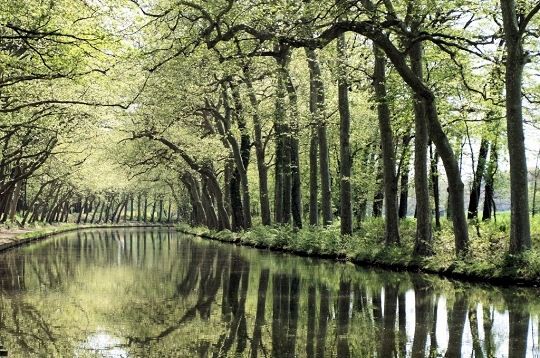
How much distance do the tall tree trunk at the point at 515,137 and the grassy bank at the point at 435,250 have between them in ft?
2.01

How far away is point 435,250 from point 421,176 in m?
2.31

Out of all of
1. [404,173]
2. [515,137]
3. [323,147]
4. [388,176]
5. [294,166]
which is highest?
[323,147]

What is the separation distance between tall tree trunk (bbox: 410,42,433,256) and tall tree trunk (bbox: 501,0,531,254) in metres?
3.94

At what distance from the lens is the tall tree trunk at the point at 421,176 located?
789 inches

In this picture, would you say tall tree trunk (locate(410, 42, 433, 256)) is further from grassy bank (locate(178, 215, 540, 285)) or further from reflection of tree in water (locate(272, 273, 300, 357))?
reflection of tree in water (locate(272, 273, 300, 357))

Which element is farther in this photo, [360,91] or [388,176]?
[360,91]

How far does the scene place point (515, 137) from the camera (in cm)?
1600

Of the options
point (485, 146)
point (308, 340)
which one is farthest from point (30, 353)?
point (485, 146)

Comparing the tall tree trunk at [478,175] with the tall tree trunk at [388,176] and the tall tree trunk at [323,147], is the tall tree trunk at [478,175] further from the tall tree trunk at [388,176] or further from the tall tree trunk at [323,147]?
the tall tree trunk at [323,147]

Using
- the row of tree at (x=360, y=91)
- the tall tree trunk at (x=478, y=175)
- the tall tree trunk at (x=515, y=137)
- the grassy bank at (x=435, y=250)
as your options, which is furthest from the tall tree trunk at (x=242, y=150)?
the tall tree trunk at (x=515, y=137)

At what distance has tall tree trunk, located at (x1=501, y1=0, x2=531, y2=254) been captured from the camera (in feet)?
51.6

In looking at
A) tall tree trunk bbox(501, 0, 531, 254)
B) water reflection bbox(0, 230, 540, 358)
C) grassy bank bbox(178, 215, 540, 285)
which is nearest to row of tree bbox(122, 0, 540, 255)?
tall tree trunk bbox(501, 0, 531, 254)

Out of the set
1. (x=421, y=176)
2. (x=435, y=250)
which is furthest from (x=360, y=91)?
(x=435, y=250)

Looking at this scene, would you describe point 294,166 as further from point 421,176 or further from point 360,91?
point 421,176
